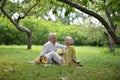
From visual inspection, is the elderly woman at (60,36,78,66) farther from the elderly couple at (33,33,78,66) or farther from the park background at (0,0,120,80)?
the park background at (0,0,120,80)

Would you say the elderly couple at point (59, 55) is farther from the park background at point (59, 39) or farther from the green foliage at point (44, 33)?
the green foliage at point (44, 33)

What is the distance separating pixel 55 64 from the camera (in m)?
14.2

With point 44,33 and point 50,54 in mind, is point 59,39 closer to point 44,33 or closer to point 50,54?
point 44,33

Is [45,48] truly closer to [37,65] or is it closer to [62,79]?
[37,65]

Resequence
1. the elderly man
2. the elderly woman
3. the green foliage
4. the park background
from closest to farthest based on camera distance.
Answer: the park background, the elderly woman, the elderly man, the green foliage

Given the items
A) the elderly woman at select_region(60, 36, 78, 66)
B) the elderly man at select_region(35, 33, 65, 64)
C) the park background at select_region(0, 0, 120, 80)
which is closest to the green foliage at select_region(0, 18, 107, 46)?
the park background at select_region(0, 0, 120, 80)

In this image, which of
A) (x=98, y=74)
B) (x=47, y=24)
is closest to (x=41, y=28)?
(x=47, y=24)

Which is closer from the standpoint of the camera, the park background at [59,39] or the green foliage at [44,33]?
the park background at [59,39]

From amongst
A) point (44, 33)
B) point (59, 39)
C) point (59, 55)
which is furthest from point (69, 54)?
point (59, 39)

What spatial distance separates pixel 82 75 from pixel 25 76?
74.3 inches

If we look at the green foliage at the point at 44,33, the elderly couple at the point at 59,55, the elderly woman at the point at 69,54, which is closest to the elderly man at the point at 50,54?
the elderly couple at the point at 59,55

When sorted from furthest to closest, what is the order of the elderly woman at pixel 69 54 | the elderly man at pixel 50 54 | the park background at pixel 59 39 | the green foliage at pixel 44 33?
the green foliage at pixel 44 33
the elderly man at pixel 50 54
the elderly woman at pixel 69 54
the park background at pixel 59 39

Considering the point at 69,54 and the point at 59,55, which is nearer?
the point at 69,54

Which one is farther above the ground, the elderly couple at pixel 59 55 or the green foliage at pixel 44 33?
the elderly couple at pixel 59 55
